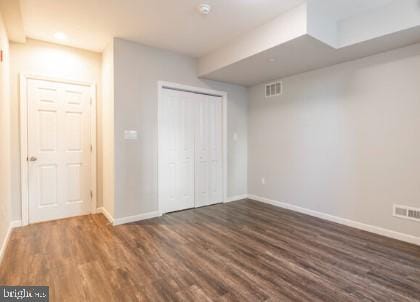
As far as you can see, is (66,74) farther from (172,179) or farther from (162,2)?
(172,179)

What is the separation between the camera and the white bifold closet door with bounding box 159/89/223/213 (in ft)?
12.6

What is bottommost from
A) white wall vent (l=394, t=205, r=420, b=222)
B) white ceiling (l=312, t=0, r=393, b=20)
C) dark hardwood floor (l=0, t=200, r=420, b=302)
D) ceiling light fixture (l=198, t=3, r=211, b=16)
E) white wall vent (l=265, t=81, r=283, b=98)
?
dark hardwood floor (l=0, t=200, r=420, b=302)

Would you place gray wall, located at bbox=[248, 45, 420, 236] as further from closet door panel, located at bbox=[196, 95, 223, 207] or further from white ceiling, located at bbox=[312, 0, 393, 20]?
closet door panel, located at bbox=[196, 95, 223, 207]

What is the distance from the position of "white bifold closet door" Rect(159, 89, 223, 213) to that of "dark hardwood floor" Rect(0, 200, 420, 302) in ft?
2.33

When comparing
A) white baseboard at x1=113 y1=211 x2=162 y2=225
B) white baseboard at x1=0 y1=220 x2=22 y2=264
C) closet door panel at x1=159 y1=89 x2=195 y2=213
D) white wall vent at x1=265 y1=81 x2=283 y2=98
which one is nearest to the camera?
white baseboard at x1=0 y1=220 x2=22 y2=264

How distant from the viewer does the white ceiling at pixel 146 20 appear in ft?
8.23

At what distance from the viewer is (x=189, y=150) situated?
13.5 ft

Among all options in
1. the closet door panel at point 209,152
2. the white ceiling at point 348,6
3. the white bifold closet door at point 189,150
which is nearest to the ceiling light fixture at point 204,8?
the white ceiling at point 348,6

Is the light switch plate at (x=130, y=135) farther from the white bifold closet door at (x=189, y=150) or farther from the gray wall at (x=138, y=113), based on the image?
the white bifold closet door at (x=189, y=150)

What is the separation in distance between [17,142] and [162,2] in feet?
9.10

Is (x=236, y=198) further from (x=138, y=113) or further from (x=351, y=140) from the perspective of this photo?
(x=138, y=113)

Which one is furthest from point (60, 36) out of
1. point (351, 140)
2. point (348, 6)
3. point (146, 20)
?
point (351, 140)

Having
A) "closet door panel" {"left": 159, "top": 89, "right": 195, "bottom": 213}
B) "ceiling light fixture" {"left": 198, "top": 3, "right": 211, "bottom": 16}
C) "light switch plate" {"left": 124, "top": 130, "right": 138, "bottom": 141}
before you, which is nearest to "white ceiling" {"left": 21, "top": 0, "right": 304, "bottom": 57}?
"ceiling light fixture" {"left": 198, "top": 3, "right": 211, "bottom": 16}

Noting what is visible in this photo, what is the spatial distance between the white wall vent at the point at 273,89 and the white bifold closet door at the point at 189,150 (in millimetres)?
982
